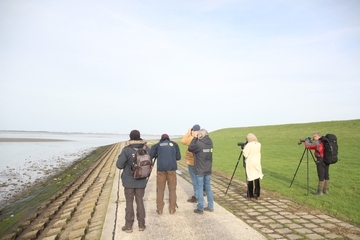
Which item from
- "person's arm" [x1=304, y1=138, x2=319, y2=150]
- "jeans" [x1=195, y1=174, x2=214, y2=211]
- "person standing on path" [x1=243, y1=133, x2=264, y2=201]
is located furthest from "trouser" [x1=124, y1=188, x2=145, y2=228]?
"person's arm" [x1=304, y1=138, x2=319, y2=150]

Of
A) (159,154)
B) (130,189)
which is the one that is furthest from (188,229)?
(159,154)

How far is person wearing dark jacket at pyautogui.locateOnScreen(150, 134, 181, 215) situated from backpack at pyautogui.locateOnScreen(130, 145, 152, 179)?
98cm

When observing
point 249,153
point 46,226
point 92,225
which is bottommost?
point 46,226

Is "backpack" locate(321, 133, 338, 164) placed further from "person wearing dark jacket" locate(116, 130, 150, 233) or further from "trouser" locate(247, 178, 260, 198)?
"person wearing dark jacket" locate(116, 130, 150, 233)

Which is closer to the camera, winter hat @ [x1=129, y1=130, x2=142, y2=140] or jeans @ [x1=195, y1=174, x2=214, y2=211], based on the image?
winter hat @ [x1=129, y1=130, x2=142, y2=140]

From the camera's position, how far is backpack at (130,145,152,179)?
566 centimetres

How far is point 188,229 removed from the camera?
5.73 m

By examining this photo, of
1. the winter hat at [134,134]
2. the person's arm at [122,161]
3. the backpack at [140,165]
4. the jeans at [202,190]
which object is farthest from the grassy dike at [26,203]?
the jeans at [202,190]

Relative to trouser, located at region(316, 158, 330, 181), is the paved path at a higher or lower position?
lower

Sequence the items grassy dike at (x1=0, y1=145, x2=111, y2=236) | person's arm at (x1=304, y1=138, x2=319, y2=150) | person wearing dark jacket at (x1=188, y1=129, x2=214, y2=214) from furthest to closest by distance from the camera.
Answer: grassy dike at (x1=0, y1=145, x2=111, y2=236) < person's arm at (x1=304, y1=138, x2=319, y2=150) < person wearing dark jacket at (x1=188, y1=129, x2=214, y2=214)

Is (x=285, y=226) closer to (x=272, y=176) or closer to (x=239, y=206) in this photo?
(x=239, y=206)

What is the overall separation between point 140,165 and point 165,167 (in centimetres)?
120

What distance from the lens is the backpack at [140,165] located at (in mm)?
5660

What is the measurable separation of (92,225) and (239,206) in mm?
4001
